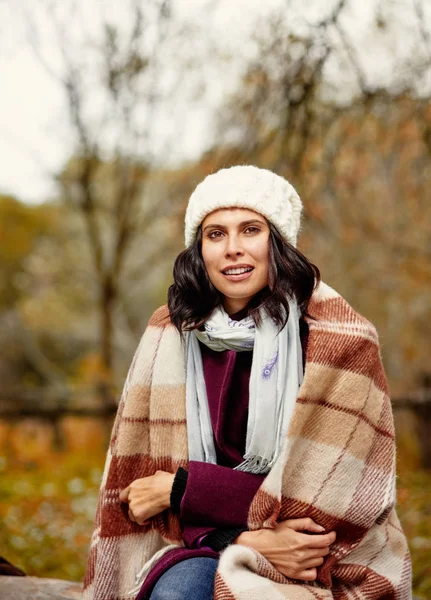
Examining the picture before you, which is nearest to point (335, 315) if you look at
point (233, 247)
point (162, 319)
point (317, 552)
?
point (233, 247)

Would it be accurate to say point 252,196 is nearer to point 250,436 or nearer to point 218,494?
point 250,436

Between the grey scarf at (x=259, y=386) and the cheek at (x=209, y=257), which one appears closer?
the grey scarf at (x=259, y=386)

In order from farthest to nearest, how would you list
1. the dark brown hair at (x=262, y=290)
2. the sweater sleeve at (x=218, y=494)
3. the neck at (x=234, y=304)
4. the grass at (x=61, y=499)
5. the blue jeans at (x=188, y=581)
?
1. the grass at (x=61, y=499)
2. the neck at (x=234, y=304)
3. the dark brown hair at (x=262, y=290)
4. the sweater sleeve at (x=218, y=494)
5. the blue jeans at (x=188, y=581)

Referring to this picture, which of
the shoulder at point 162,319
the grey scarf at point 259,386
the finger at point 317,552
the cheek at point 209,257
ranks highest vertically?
the cheek at point 209,257

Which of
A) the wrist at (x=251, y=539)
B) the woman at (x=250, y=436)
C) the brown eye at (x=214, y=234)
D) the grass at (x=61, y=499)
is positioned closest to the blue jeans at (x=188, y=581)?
the woman at (x=250, y=436)

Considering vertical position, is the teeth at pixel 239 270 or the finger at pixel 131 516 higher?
the teeth at pixel 239 270

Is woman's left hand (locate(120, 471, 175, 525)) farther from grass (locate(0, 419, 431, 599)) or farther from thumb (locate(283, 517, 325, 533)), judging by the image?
grass (locate(0, 419, 431, 599))

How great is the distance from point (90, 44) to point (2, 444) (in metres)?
4.29

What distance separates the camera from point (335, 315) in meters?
2.02

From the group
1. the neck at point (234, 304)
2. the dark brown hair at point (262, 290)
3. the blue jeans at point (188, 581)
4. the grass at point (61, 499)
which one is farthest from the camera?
the grass at point (61, 499)

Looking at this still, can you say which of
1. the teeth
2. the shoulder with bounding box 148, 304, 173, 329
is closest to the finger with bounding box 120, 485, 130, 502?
the shoulder with bounding box 148, 304, 173, 329

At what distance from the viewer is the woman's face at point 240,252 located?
2.05 meters

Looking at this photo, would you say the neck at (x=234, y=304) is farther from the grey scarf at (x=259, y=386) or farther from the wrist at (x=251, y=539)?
the wrist at (x=251, y=539)

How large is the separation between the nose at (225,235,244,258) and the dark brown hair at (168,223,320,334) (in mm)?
101
